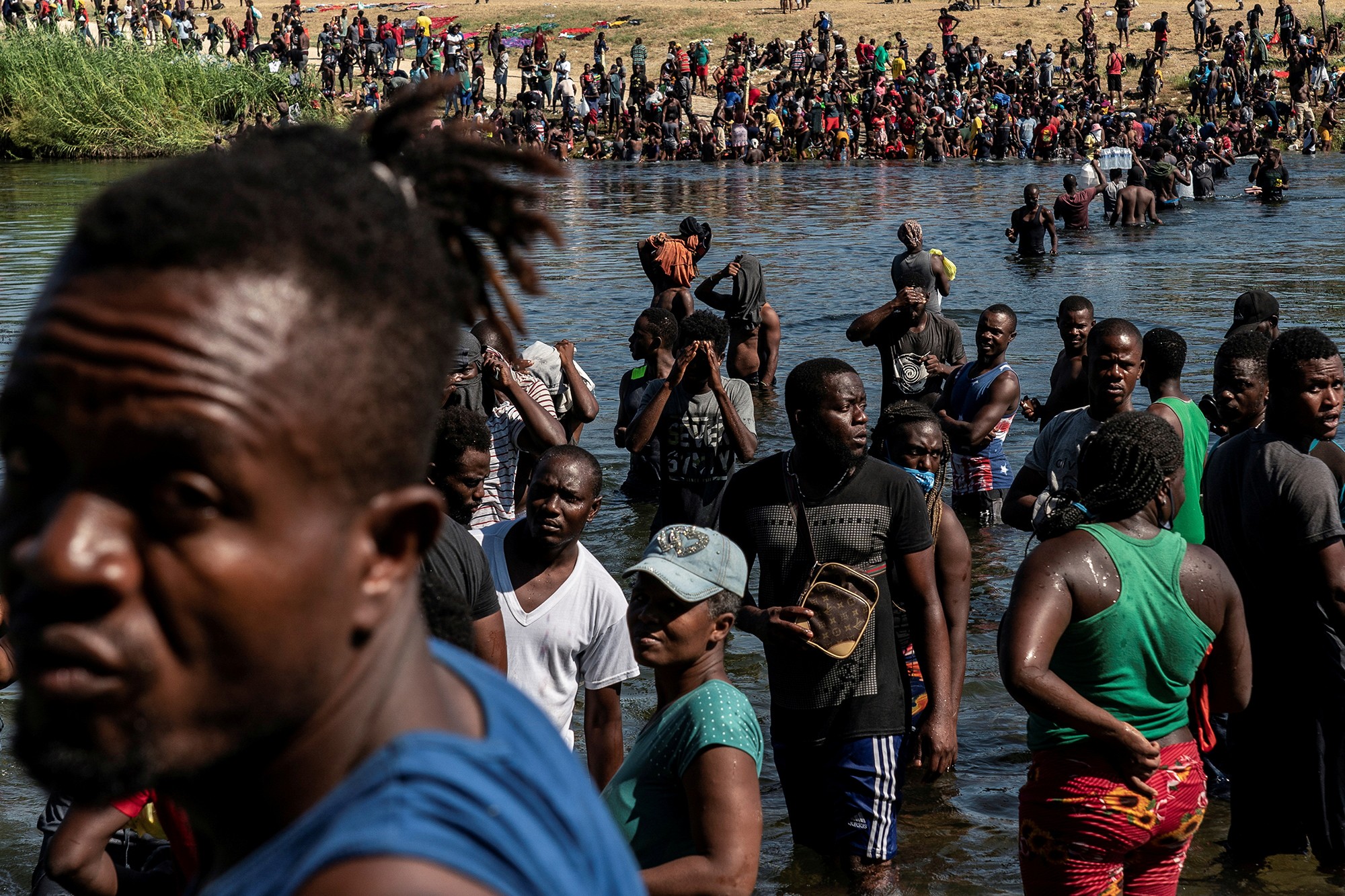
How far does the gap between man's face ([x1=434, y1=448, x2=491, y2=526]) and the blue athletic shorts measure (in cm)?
141

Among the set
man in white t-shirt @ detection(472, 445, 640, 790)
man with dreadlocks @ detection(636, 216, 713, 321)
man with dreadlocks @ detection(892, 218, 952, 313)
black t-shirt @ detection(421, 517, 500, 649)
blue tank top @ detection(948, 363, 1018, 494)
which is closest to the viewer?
black t-shirt @ detection(421, 517, 500, 649)

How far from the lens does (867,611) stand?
4.84m

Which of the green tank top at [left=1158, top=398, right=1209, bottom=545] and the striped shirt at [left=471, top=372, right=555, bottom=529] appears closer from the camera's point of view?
the green tank top at [left=1158, top=398, right=1209, bottom=545]

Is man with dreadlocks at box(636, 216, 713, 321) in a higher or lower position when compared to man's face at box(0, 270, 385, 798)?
lower

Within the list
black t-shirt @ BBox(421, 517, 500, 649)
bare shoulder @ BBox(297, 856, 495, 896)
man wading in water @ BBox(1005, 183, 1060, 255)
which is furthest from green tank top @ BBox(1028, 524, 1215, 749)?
man wading in water @ BBox(1005, 183, 1060, 255)

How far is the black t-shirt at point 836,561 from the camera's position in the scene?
487 cm

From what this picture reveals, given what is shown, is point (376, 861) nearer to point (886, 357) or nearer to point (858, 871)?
point (858, 871)

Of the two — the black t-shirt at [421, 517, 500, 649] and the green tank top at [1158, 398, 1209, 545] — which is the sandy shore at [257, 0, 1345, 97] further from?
the black t-shirt at [421, 517, 500, 649]

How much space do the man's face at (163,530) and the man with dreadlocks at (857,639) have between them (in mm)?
3842

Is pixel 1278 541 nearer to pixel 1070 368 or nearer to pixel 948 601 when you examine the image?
pixel 948 601

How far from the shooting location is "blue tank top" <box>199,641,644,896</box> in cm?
99

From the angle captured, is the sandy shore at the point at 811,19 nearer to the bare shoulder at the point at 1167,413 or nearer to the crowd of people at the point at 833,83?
the crowd of people at the point at 833,83

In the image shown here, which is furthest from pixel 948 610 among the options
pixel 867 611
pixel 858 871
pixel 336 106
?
pixel 336 106

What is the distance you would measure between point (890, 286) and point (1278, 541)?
1745 centimetres
